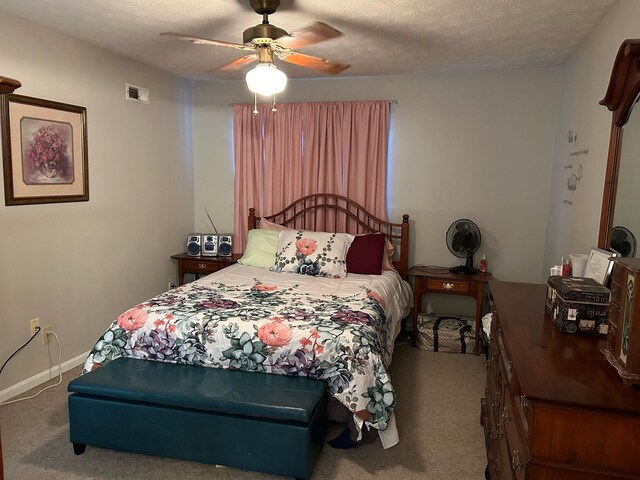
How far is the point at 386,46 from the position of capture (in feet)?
11.1

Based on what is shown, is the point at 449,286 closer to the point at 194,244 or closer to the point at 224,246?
the point at 224,246

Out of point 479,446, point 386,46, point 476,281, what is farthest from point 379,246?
point 479,446

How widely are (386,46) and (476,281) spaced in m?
1.95

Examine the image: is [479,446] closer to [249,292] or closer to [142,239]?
[249,292]

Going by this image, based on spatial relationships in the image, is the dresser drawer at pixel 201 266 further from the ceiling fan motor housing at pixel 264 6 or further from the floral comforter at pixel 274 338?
the ceiling fan motor housing at pixel 264 6

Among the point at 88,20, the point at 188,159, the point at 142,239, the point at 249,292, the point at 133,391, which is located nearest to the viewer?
the point at 133,391

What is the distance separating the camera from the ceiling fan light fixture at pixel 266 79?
2584 mm

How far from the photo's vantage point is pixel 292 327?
101 inches

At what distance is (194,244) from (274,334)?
2.38 metres

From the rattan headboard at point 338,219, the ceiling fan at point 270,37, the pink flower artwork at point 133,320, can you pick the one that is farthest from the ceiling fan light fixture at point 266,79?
the rattan headboard at point 338,219

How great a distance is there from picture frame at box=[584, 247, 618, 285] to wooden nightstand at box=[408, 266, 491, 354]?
1.78 meters

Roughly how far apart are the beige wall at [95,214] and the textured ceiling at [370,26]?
0.25m

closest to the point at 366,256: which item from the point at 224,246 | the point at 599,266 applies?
the point at 224,246

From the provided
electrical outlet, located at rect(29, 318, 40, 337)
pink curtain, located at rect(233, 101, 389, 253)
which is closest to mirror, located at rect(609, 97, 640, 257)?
pink curtain, located at rect(233, 101, 389, 253)
